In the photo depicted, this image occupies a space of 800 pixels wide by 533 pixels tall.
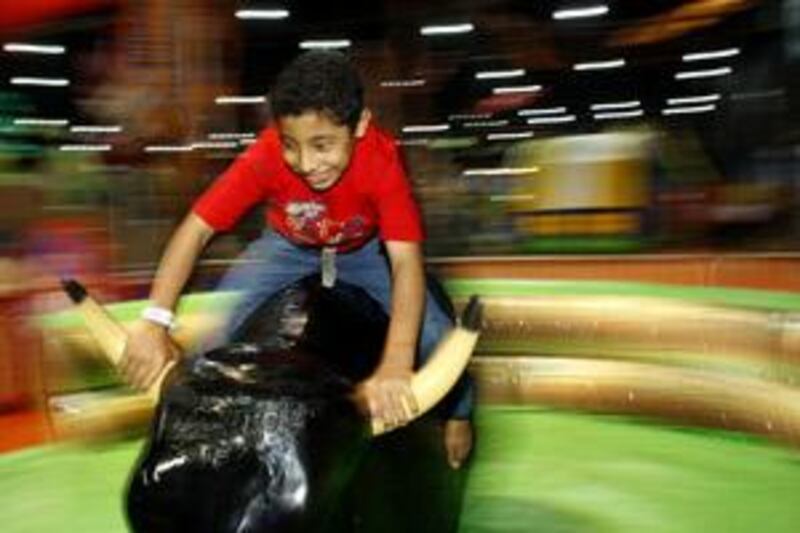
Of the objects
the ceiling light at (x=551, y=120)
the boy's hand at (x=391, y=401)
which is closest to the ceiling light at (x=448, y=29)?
the boy's hand at (x=391, y=401)

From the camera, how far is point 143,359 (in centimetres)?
222


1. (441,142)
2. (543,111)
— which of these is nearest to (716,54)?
(441,142)

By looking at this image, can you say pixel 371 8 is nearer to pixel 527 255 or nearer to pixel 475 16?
pixel 475 16

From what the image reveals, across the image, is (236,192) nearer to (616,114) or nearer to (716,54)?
(716,54)

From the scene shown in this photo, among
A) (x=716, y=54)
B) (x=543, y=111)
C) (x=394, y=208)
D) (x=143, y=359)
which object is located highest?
(x=716, y=54)

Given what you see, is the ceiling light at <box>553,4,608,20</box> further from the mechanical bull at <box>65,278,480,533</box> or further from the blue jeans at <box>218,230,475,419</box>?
the mechanical bull at <box>65,278,480,533</box>

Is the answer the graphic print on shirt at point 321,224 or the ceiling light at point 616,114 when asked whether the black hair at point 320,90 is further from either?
the ceiling light at point 616,114

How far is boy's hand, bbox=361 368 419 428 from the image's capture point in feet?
6.65

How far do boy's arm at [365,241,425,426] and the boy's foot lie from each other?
17.0 inches

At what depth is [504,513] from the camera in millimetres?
3770

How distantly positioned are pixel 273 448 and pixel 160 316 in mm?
687

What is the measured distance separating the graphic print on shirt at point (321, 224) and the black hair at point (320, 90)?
37 cm

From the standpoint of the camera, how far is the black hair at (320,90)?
2256mm

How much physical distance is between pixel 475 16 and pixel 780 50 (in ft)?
7.68
